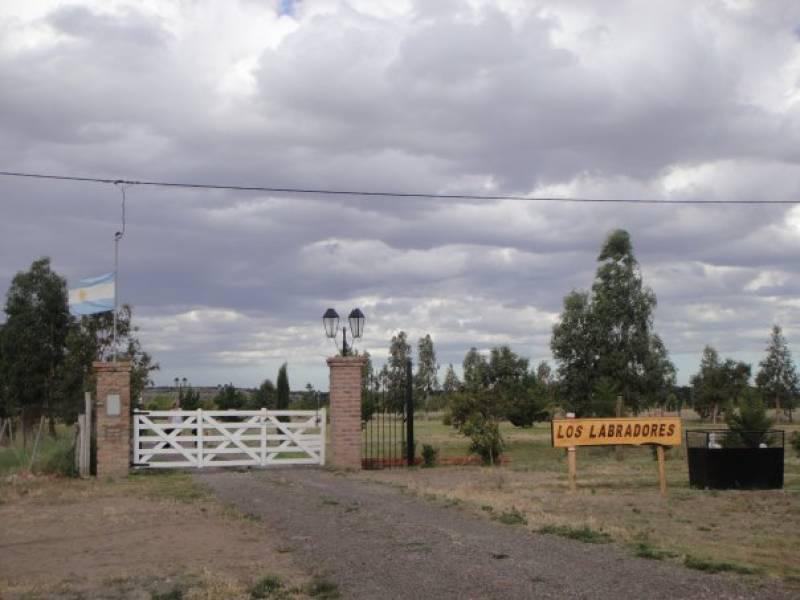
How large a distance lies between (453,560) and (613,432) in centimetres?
713

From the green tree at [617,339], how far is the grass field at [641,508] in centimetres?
515

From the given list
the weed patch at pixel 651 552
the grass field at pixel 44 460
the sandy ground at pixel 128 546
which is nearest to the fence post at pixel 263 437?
the grass field at pixel 44 460

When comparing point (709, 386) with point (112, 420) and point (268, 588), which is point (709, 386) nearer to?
point (112, 420)

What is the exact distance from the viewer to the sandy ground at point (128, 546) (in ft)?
24.6

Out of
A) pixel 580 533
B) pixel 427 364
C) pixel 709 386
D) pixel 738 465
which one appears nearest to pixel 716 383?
pixel 709 386

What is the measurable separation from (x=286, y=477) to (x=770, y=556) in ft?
33.4

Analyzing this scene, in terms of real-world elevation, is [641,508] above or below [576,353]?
below

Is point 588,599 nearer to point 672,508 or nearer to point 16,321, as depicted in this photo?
point 672,508

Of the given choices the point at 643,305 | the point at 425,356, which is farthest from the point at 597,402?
the point at 425,356

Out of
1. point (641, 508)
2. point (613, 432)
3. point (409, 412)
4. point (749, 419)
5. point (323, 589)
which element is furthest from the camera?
point (409, 412)

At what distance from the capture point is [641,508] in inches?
480

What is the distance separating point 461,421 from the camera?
25531 mm

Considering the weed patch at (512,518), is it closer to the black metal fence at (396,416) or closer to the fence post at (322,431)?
the black metal fence at (396,416)

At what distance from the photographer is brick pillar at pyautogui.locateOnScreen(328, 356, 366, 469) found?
18.8 m
